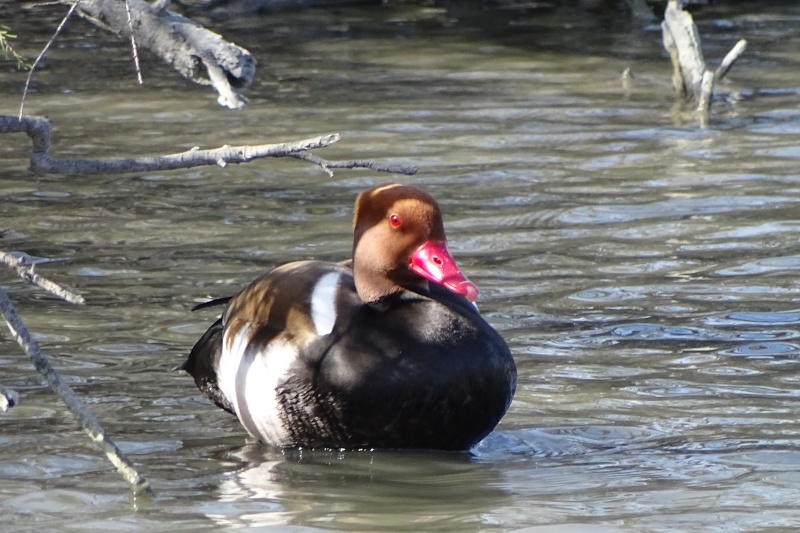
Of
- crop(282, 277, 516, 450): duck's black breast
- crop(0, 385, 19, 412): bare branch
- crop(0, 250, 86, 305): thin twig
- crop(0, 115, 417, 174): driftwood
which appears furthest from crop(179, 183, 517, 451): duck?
crop(0, 250, 86, 305): thin twig

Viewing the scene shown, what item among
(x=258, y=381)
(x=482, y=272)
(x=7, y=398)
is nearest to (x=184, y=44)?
(x=258, y=381)

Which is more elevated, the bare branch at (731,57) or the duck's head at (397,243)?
the duck's head at (397,243)

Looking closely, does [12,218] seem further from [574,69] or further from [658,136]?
Answer: [574,69]

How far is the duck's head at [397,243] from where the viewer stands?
15.5 feet

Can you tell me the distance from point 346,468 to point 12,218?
3.93 meters

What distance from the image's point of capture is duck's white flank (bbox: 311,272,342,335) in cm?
472

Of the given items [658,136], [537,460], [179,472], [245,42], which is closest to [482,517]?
[537,460]

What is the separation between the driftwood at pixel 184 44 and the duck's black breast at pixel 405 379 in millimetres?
856

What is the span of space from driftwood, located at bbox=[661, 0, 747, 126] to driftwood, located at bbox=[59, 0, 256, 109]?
6.73m

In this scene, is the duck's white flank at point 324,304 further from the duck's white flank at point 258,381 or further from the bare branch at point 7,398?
the bare branch at point 7,398

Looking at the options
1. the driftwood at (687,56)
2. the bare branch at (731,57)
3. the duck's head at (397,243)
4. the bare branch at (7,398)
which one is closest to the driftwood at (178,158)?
the bare branch at (7,398)

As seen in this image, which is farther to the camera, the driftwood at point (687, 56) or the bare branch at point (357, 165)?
the driftwood at point (687, 56)

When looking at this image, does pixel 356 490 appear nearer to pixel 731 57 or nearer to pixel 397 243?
pixel 397 243

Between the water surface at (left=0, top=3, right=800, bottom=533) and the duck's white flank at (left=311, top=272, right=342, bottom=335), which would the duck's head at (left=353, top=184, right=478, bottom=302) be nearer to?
the duck's white flank at (left=311, top=272, right=342, bottom=335)
